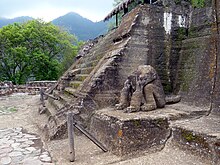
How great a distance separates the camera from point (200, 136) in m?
3.85

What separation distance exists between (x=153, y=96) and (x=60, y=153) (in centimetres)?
235

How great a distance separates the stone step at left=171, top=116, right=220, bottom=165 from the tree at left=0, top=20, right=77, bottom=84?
22.3 meters

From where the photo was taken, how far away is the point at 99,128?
543cm

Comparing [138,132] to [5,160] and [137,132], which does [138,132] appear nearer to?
[137,132]

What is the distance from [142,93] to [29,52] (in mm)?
22240

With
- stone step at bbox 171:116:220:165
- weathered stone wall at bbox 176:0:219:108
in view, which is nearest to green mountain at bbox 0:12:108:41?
weathered stone wall at bbox 176:0:219:108

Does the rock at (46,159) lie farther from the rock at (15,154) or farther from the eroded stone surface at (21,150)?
the rock at (15,154)

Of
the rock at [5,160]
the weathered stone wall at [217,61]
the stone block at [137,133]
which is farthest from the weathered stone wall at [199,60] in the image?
the rock at [5,160]

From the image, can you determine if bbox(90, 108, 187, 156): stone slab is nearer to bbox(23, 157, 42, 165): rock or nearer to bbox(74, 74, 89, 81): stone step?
bbox(23, 157, 42, 165): rock

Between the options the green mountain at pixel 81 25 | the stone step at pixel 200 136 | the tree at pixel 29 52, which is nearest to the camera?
the stone step at pixel 200 136

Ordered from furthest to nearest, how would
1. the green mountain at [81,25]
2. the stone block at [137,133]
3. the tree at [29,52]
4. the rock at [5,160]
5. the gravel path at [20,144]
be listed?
the green mountain at [81,25] → the tree at [29,52] → the gravel path at [20,144] → the rock at [5,160] → the stone block at [137,133]

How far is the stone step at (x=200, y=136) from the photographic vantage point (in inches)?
144

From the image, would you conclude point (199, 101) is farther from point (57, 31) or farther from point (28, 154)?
point (57, 31)

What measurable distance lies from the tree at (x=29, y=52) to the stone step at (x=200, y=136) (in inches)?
879
